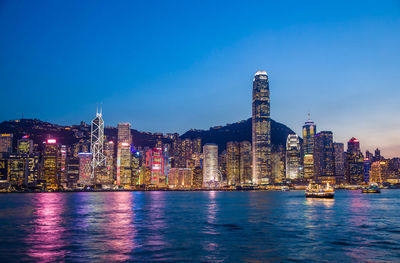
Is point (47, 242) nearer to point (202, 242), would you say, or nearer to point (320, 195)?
point (202, 242)

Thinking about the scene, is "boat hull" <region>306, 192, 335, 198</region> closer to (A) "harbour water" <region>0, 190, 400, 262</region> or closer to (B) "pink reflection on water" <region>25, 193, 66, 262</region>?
(A) "harbour water" <region>0, 190, 400, 262</region>

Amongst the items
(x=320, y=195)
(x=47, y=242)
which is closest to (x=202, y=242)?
(x=47, y=242)

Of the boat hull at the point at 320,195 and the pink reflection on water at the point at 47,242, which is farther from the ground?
the pink reflection on water at the point at 47,242

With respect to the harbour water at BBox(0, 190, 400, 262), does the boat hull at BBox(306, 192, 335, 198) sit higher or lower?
lower

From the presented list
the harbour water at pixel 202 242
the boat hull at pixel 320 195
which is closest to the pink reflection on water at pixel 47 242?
the harbour water at pixel 202 242

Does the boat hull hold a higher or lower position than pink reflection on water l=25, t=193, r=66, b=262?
lower

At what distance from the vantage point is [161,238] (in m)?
52.3

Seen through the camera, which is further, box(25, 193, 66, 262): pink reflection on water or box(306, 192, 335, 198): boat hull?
box(306, 192, 335, 198): boat hull

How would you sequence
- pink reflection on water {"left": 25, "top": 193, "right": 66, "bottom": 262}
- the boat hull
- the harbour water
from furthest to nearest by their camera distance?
the boat hull < pink reflection on water {"left": 25, "top": 193, "right": 66, "bottom": 262} < the harbour water

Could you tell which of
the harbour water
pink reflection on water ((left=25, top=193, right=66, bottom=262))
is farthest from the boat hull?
pink reflection on water ((left=25, top=193, right=66, bottom=262))

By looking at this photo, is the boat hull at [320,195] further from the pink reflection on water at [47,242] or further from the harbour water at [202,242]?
the pink reflection on water at [47,242]

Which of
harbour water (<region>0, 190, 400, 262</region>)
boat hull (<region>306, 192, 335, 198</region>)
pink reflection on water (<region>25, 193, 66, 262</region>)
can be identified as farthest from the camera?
boat hull (<region>306, 192, 335, 198</region>)

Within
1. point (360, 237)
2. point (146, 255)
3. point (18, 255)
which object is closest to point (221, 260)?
point (146, 255)

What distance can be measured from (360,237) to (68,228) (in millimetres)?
41570
